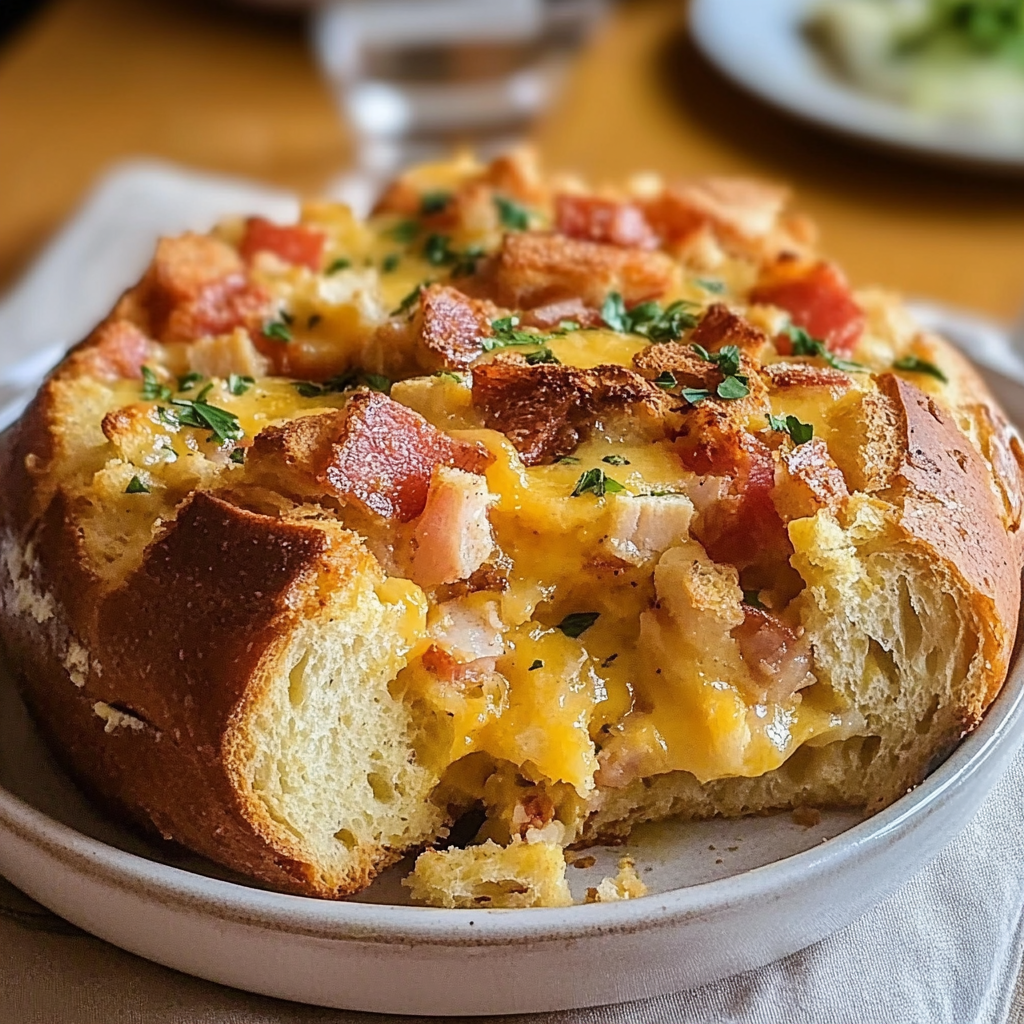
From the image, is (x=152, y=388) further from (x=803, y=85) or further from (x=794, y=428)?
(x=803, y=85)

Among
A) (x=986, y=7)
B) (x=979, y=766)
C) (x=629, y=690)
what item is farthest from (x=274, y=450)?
(x=986, y=7)

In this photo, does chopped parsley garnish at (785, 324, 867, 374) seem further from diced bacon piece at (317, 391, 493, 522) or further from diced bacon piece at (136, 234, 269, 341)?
diced bacon piece at (136, 234, 269, 341)

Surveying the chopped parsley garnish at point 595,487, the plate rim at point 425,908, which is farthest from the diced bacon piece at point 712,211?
the plate rim at point 425,908

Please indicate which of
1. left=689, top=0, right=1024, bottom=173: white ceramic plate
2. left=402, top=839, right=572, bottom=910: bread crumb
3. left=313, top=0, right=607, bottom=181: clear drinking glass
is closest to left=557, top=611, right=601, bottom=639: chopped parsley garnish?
left=402, top=839, right=572, bottom=910: bread crumb

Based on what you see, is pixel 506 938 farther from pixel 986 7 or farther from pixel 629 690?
pixel 986 7

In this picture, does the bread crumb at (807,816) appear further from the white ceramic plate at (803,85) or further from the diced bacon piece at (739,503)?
the white ceramic plate at (803,85)

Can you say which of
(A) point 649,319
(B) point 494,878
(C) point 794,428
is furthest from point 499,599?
(A) point 649,319
